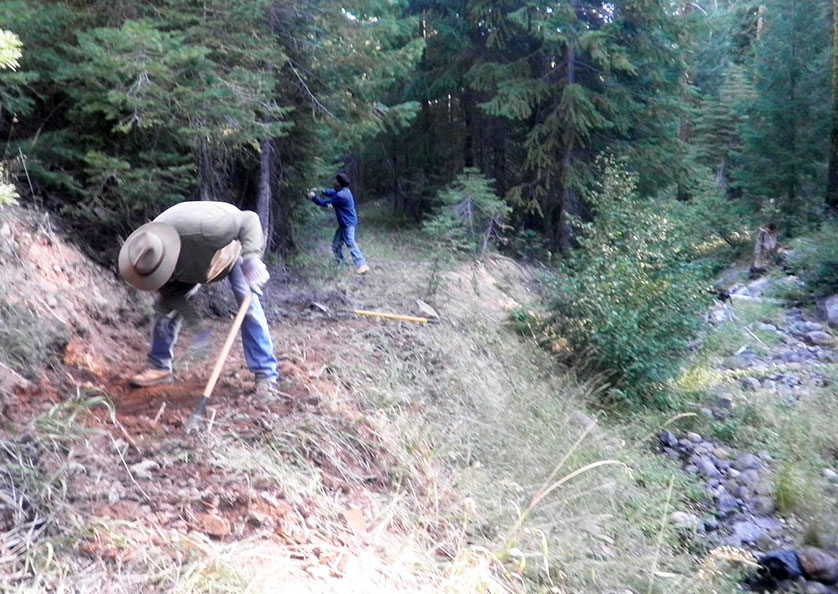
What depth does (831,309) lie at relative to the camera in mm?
13695

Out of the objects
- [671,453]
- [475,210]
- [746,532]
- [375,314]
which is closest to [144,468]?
[375,314]

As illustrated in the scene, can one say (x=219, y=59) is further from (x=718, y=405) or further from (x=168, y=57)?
(x=718, y=405)

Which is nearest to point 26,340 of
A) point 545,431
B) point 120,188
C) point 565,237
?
point 120,188

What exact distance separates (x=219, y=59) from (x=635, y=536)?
625 centimetres

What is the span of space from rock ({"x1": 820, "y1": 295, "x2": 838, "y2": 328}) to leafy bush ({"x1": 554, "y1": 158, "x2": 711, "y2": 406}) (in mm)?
4492

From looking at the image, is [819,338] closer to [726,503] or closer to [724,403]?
[724,403]

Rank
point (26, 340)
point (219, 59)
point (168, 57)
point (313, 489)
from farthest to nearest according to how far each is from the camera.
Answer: point (219, 59) → point (168, 57) → point (26, 340) → point (313, 489)

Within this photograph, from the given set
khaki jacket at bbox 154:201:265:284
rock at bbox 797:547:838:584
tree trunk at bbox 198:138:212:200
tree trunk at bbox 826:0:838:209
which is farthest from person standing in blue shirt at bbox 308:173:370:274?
tree trunk at bbox 826:0:838:209

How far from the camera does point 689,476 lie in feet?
23.8

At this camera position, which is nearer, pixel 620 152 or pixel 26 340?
pixel 26 340

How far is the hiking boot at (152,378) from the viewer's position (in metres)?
5.56

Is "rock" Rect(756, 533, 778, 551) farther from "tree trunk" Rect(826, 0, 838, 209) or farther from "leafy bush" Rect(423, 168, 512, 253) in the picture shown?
"tree trunk" Rect(826, 0, 838, 209)

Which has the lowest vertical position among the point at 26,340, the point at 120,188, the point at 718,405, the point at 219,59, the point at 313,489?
the point at 718,405

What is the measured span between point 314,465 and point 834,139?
18602mm
